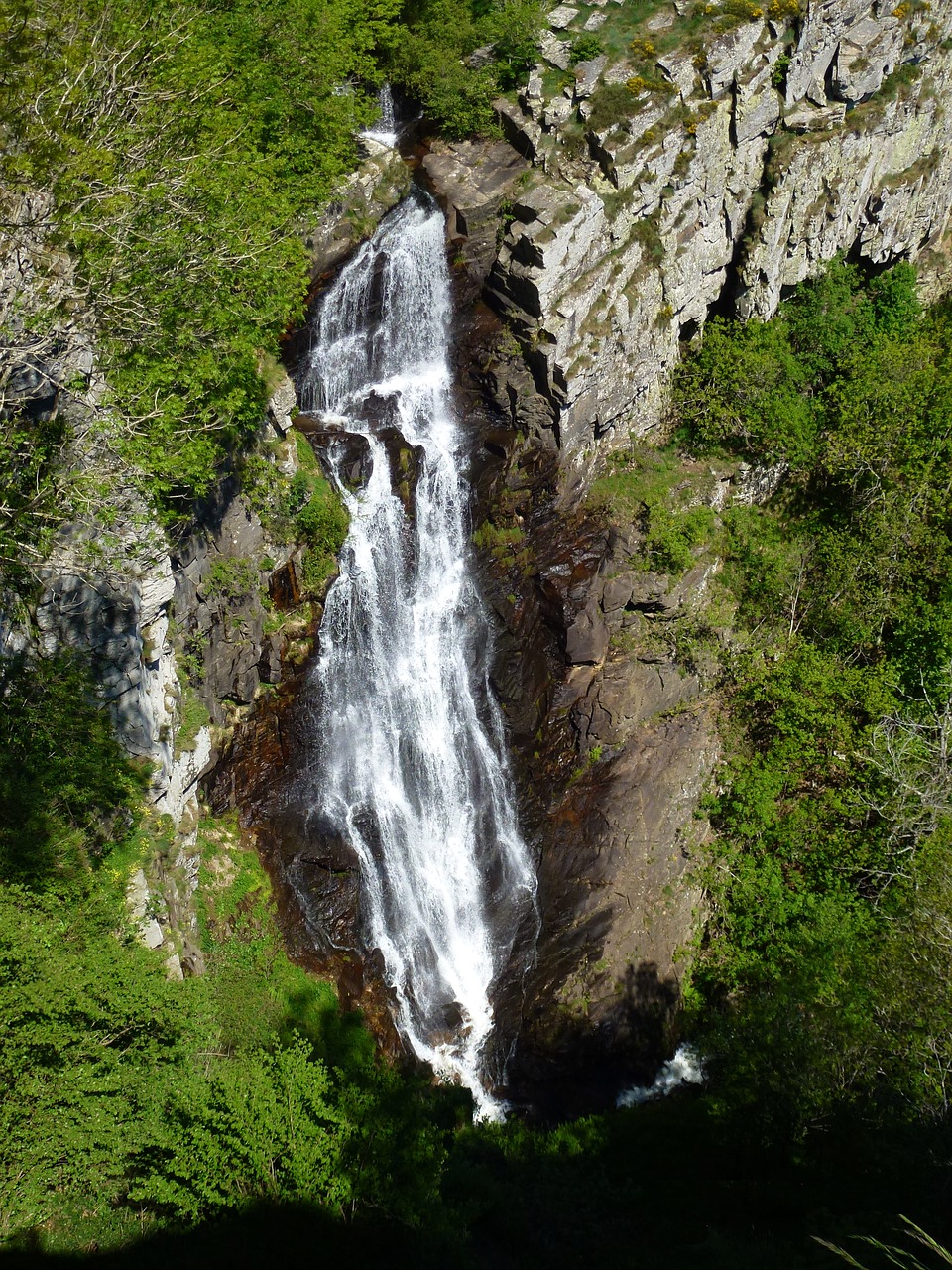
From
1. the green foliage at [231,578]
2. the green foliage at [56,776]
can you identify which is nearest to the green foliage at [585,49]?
the green foliage at [231,578]

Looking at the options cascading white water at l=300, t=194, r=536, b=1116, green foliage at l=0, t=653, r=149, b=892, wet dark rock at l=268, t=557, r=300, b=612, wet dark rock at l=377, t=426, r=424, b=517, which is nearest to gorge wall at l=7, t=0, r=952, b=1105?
wet dark rock at l=268, t=557, r=300, b=612

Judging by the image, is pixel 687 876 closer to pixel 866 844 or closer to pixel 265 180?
pixel 866 844

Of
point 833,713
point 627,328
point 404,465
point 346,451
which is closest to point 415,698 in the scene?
point 404,465

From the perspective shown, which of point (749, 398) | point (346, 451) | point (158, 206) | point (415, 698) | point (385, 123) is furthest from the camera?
point (385, 123)

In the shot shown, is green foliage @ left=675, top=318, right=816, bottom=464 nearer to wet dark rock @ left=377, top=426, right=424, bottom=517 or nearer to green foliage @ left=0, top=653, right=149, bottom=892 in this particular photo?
wet dark rock @ left=377, top=426, right=424, bottom=517

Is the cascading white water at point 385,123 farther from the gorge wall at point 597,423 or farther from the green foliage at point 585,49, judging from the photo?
the green foliage at point 585,49

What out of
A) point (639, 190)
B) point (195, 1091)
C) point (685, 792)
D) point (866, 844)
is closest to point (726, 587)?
point (685, 792)

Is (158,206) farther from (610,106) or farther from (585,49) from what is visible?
(585,49)
